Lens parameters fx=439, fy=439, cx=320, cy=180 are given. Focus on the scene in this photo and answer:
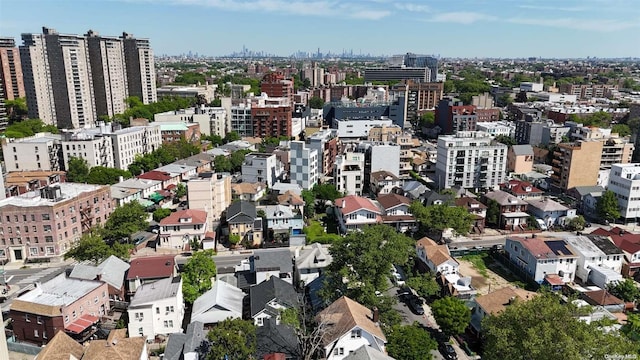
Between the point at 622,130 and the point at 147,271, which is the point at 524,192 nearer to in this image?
the point at 147,271

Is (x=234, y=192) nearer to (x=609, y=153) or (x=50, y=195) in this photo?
(x=50, y=195)

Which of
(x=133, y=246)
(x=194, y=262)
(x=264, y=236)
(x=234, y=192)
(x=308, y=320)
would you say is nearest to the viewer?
(x=308, y=320)

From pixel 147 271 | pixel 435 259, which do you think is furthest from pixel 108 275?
pixel 435 259

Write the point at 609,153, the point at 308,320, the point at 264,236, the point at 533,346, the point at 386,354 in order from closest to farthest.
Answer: the point at 533,346
the point at 386,354
the point at 308,320
the point at 264,236
the point at 609,153

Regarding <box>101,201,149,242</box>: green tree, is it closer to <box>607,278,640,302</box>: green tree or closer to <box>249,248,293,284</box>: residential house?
<box>249,248,293,284</box>: residential house

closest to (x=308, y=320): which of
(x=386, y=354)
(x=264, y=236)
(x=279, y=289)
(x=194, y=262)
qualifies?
(x=279, y=289)

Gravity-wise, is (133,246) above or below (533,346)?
below

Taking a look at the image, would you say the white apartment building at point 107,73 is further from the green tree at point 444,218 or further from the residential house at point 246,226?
the green tree at point 444,218
